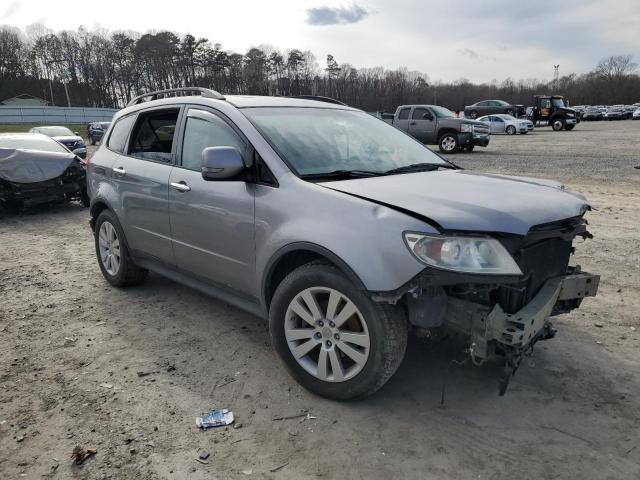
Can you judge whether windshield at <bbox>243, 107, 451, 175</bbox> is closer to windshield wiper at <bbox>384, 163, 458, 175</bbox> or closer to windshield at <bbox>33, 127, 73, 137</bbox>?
windshield wiper at <bbox>384, 163, 458, 175</bbox>

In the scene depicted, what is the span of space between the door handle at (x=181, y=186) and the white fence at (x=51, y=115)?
52293 millimetres

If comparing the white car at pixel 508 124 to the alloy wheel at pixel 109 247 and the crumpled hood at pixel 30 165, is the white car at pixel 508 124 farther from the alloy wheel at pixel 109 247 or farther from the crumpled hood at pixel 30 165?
the alloy wheel at pixel 109 247

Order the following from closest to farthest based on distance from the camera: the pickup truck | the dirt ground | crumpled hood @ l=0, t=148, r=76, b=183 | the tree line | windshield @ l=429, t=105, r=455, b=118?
the dirt ground, crumpled hood @ l=0, t=148, r=76, b=183, the pickup truck, windshield @ l=429, t=105, r=455, b=118, the tree line

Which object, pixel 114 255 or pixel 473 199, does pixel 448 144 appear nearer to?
pixel 114 255

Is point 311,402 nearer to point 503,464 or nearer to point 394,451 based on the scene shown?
point 394,451

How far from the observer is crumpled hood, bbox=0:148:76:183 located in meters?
8.65

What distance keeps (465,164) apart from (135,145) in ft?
41.2

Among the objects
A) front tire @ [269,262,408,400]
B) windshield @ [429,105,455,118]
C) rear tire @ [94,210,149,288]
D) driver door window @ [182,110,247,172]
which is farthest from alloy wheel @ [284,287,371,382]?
windshield @ [429,105,455,118]

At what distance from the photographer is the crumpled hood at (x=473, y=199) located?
243 centimetres

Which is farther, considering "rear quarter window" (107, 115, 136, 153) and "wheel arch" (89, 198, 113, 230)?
"wheel arch" (89, 198, 113, 230)

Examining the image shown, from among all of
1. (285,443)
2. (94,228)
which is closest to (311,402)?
(285,443)

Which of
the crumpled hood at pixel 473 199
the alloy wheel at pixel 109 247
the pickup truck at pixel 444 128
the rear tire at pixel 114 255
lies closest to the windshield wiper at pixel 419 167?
the crumpled hood at pixel 473 199

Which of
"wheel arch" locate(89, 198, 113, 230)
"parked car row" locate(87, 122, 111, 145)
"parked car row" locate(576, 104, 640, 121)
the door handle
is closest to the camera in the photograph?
the door handle

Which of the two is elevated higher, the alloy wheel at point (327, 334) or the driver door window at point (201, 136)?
the driver door window at point (201, 136)
